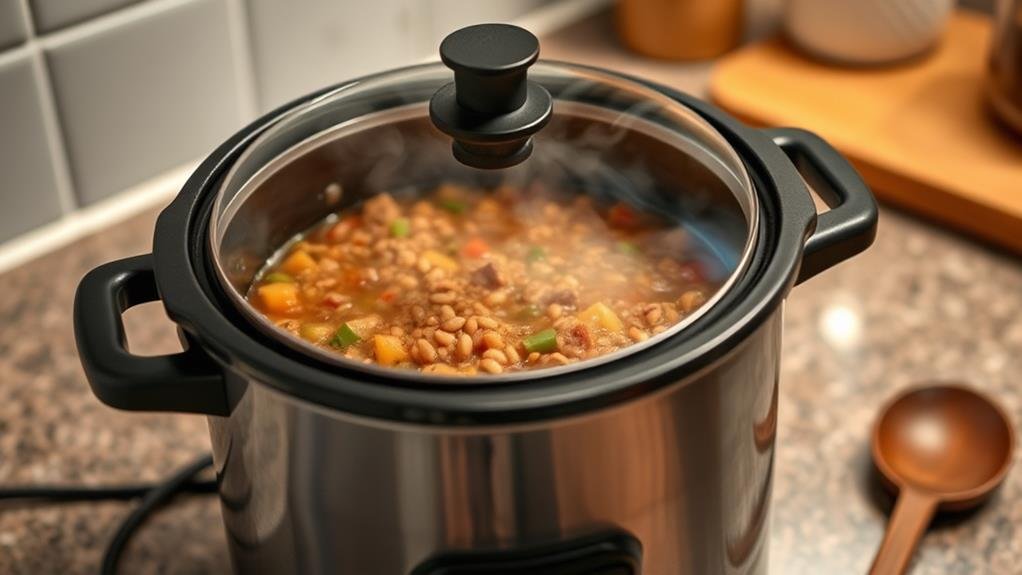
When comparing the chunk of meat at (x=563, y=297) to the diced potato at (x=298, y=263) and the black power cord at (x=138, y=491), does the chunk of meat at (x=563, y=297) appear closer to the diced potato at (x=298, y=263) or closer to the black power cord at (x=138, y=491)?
the diced potato at (x=298, y=263)

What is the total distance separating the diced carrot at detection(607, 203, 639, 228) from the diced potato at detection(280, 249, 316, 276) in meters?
0.20

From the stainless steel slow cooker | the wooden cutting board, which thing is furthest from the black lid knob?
the wooden cutting board

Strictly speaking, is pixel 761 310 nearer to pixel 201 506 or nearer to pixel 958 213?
pixel 201 506

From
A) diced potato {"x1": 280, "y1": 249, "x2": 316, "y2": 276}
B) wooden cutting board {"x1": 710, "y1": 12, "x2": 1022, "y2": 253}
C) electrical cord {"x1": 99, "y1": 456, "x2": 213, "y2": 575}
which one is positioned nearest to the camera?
diced potato {"x1": 280, "y1": 249, "x2": 316, "y2": 276}

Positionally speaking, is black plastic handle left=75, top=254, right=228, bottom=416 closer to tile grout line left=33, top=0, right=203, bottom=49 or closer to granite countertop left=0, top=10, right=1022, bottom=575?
granite countertop left=0, top=10, right=1022, bottom=575

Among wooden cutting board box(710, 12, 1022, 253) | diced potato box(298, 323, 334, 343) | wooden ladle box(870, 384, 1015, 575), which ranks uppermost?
diced potato box(298, 323, 334, 343)

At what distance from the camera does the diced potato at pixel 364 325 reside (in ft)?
2.40

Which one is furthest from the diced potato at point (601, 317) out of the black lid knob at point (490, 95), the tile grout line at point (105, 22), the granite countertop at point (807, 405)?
the tile grout line at point (105, 22)

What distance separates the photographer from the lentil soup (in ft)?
2.35

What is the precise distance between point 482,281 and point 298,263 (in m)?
0.13

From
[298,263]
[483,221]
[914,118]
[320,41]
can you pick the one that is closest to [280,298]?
[298,263]

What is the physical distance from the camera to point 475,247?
833 mm

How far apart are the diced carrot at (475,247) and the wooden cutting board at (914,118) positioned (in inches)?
25.3

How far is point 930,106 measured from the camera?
1.43 meters
